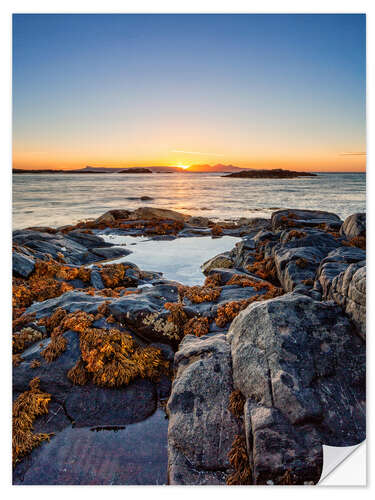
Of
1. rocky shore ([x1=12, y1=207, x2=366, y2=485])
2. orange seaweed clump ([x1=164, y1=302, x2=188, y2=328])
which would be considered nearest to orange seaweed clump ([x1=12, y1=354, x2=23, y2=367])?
rocky shore ([x1=12, y1=207, x2=366, y2=485])

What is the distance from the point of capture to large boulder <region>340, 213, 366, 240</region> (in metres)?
9.24

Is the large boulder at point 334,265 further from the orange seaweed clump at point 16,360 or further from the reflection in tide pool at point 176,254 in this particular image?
the orange seaweed clump at point 16,360

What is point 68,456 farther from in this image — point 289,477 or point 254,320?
point 254,320

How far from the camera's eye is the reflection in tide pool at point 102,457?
3.24 meters

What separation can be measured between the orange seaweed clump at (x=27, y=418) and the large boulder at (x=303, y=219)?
10120mm

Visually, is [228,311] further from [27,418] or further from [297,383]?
[27,418]

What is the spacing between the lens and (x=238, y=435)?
3.02m

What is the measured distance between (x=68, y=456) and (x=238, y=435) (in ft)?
6.31

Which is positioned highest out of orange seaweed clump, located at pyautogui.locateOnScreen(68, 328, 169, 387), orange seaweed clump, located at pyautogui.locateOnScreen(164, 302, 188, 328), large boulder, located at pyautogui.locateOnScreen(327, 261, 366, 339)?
large boulder, located at pyautogui.locateOnScreen(327, 261, 366, 339)

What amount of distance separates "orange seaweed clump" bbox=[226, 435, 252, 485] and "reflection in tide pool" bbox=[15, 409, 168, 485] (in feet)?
2.58

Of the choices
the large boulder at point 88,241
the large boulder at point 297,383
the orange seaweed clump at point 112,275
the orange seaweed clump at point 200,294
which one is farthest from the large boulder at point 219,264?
the large boulder at point 297,383

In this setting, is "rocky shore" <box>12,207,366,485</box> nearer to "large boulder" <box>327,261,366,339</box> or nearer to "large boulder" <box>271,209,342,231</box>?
"large boulder" <box>327,261,366,339</box>
